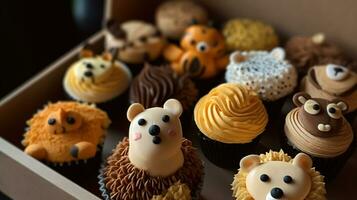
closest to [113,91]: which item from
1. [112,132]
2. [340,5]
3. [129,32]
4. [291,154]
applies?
[112,132]

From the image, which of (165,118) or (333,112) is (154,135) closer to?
(165,118)

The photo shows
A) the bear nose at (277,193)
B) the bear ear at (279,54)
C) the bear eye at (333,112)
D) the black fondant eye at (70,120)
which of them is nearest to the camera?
the bear nose at (277,193)

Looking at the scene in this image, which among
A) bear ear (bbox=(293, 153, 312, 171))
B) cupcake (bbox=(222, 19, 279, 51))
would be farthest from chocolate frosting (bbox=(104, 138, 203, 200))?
cupcake (bbox=(222, 19, 279, 51))

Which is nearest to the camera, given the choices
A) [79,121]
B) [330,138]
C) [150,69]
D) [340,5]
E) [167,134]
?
[167,134]

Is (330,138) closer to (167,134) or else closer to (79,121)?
(167,134)

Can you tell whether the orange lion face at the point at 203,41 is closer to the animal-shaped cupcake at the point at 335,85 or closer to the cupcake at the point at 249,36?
the cupcake at the point at 249,36

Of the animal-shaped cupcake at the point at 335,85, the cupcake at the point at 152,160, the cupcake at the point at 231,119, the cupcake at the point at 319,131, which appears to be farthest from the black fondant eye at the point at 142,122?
the animal-shaped cupcake at the point at 335,85

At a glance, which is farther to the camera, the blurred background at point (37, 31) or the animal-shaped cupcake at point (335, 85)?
the blurred background at point (37, 31)
